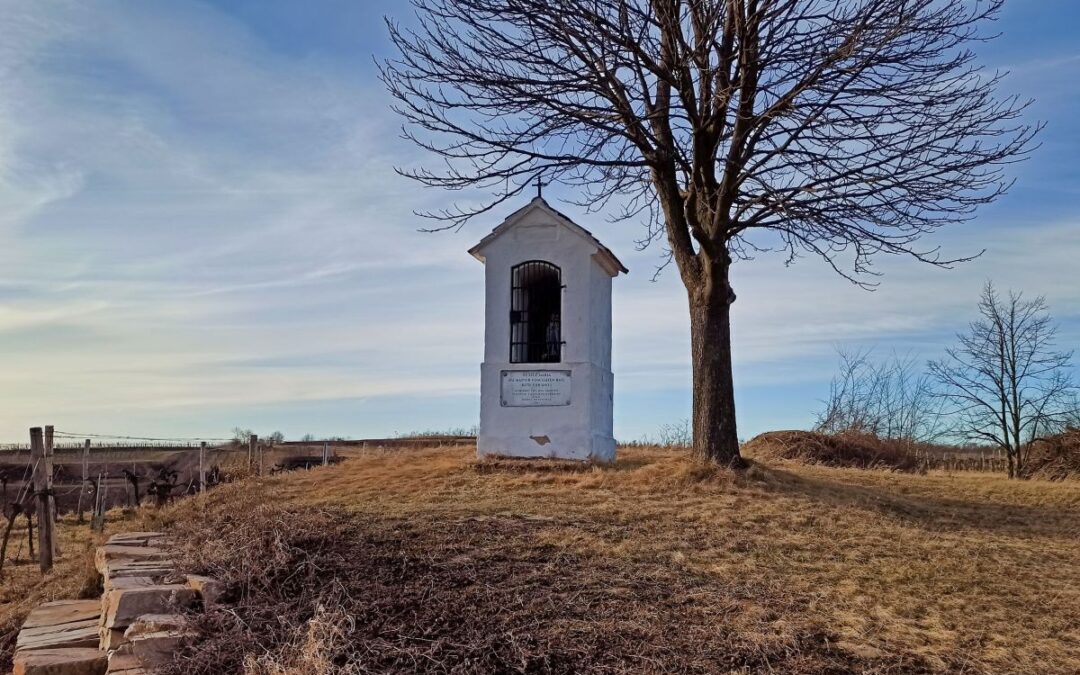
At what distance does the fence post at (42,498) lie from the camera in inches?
481

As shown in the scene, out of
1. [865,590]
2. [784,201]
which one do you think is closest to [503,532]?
[865,590]

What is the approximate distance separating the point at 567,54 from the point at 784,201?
11.2ft

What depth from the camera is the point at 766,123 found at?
11820mm

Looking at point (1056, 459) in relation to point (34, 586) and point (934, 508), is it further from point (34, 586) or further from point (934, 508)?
point (34, 586)

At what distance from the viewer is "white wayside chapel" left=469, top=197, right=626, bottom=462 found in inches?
530

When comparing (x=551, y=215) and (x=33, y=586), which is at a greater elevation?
(x=551, y=215)

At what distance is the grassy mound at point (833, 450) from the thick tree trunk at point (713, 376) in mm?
6852

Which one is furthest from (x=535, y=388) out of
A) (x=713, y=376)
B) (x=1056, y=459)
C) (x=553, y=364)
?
(x=1056, y=459)

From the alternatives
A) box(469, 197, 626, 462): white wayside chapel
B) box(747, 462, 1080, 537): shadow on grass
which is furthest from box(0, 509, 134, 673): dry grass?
box(747, 462, 1080, 537): shadow on grass

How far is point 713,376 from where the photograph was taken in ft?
40.1

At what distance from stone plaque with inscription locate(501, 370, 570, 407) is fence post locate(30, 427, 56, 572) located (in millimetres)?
6526

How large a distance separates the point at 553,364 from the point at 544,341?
68cm

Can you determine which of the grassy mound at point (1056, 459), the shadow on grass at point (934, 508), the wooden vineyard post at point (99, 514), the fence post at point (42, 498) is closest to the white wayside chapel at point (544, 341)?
the shadow on grass at point (934, 508)

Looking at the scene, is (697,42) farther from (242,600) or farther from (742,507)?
(242,600)
